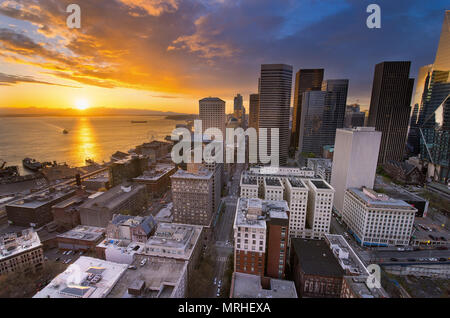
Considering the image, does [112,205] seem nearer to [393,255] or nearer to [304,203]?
[304,203]

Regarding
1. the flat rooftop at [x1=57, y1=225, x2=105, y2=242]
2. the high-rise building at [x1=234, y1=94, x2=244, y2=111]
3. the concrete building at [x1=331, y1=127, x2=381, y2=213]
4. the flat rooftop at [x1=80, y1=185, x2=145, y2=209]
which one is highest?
the high-rise building at [x1=234, y1=94, x2=244, y2=111]

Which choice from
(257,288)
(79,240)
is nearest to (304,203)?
(257,288)

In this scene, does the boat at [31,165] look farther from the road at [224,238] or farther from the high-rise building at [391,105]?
the high-rise building at [391,105]

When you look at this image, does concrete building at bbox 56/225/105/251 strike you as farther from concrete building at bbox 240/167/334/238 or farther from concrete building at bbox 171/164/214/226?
concrete building at bbox 240/167/334/238

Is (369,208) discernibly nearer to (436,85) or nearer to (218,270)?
(218,270)

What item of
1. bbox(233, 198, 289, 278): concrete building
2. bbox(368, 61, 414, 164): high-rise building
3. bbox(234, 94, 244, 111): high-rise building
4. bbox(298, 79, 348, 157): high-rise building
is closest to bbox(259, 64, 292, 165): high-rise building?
bbox(298, 79, 348, 157): high-rise building
